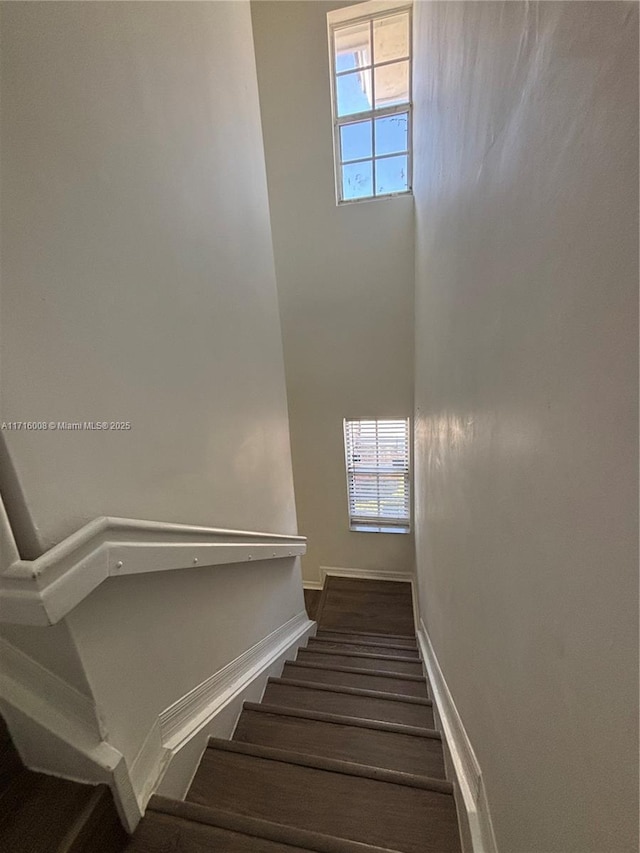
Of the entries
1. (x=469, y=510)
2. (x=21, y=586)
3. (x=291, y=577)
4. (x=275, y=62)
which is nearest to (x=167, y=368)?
(x=21, y=586)

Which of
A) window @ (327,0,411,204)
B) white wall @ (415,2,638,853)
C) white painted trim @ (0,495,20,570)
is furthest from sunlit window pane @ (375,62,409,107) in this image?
white painted trim @ (0,495,20,570)

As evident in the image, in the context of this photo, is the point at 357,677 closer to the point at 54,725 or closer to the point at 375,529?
the point at 54,725

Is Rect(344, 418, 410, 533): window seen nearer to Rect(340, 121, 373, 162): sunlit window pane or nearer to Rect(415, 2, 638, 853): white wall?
Rect(340, 121, 373, 162): sunlit window pane

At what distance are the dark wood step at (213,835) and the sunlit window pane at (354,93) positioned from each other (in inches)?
170

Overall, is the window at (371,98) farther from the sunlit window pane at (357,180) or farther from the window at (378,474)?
the window at (378,474)

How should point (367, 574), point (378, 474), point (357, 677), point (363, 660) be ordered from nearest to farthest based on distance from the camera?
point (357, 677) < point (363, 660) < point (378, 474) < point (367, 574)

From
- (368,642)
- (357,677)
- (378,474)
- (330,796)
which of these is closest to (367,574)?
(378,474)

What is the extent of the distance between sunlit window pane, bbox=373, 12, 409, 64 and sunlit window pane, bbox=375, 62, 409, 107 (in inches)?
2.4

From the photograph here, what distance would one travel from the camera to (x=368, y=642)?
321 cm

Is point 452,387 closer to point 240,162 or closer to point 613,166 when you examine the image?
point 613,166

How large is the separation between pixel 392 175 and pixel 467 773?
397 centimetres

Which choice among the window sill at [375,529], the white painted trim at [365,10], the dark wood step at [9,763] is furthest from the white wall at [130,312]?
the window sill at [375,529]

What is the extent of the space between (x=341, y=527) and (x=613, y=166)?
447 cm

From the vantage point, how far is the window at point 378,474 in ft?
14.3
